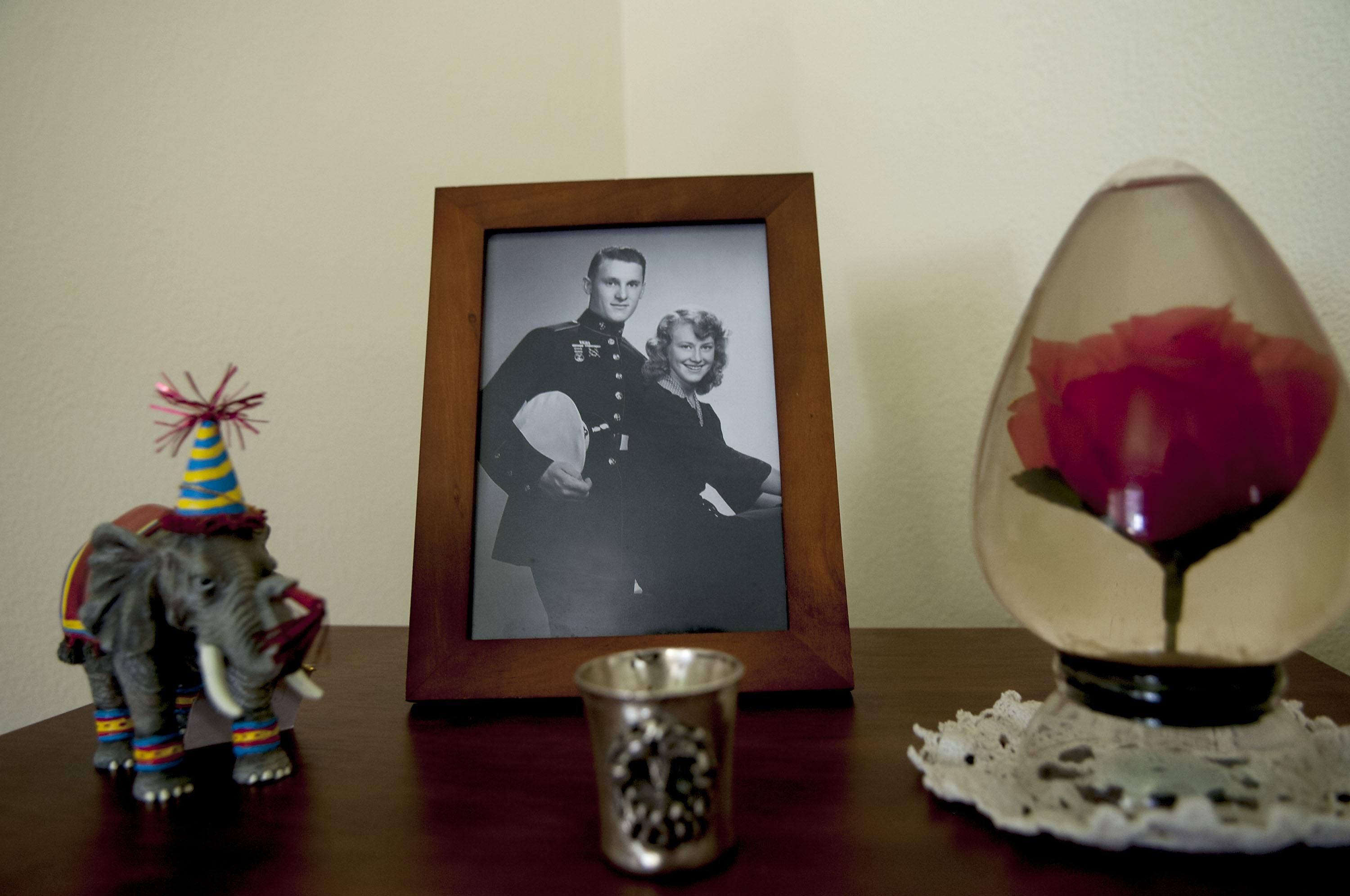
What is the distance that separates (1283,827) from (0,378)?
0.92 m

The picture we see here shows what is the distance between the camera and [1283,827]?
327 mm

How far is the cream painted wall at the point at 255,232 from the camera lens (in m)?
0.73

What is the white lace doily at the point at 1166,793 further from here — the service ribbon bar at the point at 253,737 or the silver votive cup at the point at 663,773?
the service ribbon bar at the point at 253,737

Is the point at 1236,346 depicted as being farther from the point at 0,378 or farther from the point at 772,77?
the point at 0,378

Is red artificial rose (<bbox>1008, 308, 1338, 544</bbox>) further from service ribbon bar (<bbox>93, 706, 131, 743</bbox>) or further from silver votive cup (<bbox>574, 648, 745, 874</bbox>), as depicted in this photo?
service ribbon bar (<bbox>93, 706, 131, 743</bbox>)

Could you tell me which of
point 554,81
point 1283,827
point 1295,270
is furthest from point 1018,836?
point 554,81

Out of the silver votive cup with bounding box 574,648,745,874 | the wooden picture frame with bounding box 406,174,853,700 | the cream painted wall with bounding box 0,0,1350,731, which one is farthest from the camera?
the cream painted wall with bounding box 0,0,1350,731

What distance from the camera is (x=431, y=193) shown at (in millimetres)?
973

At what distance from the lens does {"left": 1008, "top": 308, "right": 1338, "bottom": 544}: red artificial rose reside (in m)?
0.36

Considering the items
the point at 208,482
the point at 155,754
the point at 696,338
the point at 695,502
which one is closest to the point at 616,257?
the point at 696,338

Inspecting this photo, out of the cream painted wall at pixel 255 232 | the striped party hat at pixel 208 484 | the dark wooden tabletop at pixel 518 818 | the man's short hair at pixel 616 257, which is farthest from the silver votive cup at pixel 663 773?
the cream painted wall at pixel 255 232

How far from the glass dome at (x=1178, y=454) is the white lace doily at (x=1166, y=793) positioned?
45 millimetres

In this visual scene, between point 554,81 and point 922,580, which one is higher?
point 554,81

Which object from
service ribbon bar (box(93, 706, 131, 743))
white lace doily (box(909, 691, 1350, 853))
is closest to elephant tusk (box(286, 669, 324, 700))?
service ribbon bar (box(93, 706, 131, 743))
